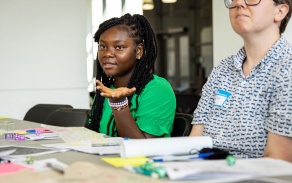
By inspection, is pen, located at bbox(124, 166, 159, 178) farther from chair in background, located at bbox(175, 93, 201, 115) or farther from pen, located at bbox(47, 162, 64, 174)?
chair in background, located at bbox(175, 93, 201, 115)

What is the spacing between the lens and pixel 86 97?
231 inches

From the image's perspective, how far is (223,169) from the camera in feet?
3.61

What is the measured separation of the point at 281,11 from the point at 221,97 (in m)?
0.42

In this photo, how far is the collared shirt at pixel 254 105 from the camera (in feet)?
5.31

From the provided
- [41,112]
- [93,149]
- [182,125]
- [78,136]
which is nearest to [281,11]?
[182,125]

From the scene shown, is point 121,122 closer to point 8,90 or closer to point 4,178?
point 4,178

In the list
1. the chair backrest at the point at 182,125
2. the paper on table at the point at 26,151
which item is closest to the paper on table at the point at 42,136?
the paper on table at the point at 26,151

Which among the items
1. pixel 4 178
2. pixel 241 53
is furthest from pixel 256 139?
pixel 4 178

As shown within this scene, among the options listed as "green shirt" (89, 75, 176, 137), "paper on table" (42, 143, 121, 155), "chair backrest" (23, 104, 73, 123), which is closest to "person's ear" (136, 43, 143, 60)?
"green shirt" (89, 75, 176, 137)

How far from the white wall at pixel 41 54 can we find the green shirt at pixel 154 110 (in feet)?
10.3

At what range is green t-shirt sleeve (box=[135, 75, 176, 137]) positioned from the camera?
91.3 inches

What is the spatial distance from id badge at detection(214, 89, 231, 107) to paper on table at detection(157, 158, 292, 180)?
0.63 metres

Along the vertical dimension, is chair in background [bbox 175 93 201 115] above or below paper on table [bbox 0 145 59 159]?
below

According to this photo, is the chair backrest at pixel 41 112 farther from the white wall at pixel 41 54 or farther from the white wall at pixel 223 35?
the white wall at pixel 223 35
